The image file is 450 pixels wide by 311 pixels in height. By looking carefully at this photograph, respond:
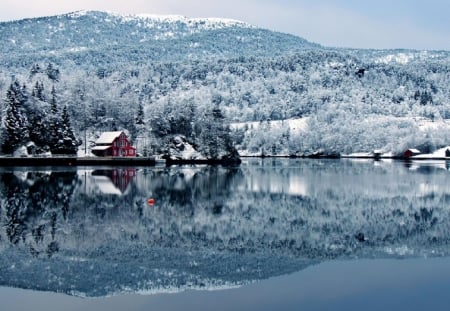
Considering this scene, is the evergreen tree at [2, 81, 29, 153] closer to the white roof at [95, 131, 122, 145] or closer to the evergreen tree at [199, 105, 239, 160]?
the white roof at [95, 131, 122, 145]

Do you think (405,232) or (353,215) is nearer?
(405,232)

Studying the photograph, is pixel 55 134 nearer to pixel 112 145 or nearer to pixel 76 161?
pixel 76 161

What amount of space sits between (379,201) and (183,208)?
16715mm

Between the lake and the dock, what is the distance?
5977 cm

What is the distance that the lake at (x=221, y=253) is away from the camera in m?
20.1

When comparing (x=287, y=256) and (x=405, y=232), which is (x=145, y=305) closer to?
(x=287, y=256)

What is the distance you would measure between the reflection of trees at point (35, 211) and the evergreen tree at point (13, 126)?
4656 centimetres

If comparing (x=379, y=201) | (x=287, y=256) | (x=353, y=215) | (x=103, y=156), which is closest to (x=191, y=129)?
(x=103, y=156)

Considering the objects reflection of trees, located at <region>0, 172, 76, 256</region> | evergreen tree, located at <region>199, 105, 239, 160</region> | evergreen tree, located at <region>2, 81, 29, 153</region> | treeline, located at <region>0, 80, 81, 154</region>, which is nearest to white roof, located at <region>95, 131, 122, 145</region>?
treeline, located at <region>0, 80, 81, 154</region>

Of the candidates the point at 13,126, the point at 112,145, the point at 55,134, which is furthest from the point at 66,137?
the point at 112,145

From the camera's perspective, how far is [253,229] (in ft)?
112

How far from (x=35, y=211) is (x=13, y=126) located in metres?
73.2

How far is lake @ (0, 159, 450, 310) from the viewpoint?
792 inches

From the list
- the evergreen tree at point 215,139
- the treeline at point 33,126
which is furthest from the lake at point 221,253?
the evergreen tree at point 215,139
